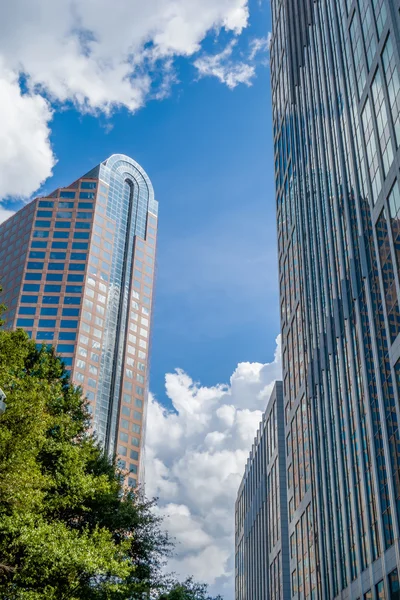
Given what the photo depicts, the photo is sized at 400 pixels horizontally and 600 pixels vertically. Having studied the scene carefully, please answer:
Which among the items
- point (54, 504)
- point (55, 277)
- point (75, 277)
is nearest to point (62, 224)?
point (55, 277)

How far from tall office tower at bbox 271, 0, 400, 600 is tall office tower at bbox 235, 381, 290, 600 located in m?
7.38

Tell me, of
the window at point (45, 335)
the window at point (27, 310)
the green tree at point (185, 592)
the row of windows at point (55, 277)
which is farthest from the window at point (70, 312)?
the green tree at point (185, 592)

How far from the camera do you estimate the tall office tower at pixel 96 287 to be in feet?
424

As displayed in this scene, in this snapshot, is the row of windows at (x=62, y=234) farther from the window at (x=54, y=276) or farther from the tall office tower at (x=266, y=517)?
the tall office tower at (x=266, y=517)

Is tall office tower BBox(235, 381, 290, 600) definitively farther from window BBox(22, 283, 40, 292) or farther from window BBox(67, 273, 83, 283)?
window BBox(22, 283, 40, 292)

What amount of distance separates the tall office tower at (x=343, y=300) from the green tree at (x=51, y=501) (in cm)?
1978

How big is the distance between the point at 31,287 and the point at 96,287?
1332 centimetres

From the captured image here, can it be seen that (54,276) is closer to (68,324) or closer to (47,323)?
(47,323)

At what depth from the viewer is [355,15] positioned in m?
58.1

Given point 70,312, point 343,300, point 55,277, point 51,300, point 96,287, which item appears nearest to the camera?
point 343,300

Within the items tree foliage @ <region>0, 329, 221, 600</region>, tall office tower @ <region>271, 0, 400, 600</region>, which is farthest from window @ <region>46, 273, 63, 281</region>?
tree foliage @ <region>0, 329, 221, 600</region>

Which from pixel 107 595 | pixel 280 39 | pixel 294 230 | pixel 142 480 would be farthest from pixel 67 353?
pixel 107 595

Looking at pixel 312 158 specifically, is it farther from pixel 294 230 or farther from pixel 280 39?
pixel 280 39

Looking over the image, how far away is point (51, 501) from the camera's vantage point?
30703 mm
